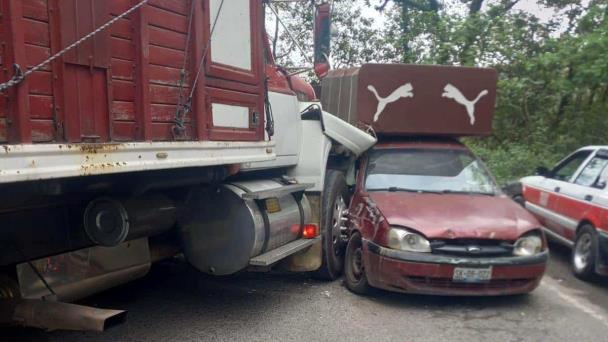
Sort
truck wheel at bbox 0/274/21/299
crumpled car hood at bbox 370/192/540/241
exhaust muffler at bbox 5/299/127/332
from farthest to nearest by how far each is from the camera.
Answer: crumpled car hood at bbox 370/192/540/241 → truck wheel at bbox 0/274/21/299 → exhaust muffler at bbox 5/299/127/332

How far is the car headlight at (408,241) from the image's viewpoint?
188 inches

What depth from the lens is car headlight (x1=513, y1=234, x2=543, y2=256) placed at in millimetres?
4879

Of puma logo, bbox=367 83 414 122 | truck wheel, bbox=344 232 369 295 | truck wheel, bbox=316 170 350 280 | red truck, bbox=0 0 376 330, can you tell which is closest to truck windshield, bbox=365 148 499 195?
truck wheel, bbox=316 170 350 280

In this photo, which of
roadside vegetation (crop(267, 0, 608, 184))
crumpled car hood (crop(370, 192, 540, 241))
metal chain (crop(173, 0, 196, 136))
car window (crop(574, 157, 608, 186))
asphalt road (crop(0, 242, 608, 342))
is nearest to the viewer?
metal chain (crop(173, 0, 196, 136))

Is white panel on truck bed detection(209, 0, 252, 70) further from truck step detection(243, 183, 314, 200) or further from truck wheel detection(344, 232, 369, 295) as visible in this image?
truck wheel detection(344, 232, 369, 295)

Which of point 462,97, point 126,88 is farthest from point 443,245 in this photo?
point 126,88

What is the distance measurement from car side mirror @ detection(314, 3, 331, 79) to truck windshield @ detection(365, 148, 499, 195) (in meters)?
1.42

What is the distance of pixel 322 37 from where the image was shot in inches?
208

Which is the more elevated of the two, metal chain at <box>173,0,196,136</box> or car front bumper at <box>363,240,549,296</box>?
metal chain at <box>173,0,196,136</box>

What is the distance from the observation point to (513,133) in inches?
475

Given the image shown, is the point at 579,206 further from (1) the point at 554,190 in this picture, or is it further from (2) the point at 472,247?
(2) the point at 472,247

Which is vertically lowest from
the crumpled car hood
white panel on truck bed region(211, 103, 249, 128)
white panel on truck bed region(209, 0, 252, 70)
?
the crumpled car hood

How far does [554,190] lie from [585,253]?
123cm

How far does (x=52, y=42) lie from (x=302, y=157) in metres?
3.33
